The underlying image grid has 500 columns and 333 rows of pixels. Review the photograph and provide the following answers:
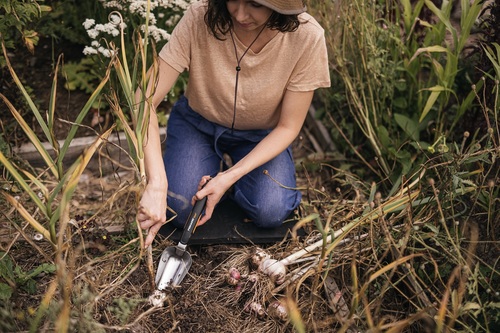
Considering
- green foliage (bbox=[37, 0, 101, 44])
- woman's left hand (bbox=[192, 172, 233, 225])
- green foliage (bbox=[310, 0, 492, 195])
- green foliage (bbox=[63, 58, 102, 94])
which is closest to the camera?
woman's left hand (bbox=[192, 172, 233, 225])

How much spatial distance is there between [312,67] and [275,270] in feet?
2.39

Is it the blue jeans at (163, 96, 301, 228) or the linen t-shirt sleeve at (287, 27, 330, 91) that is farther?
the blue jeans at (163, 96, 301, 228)

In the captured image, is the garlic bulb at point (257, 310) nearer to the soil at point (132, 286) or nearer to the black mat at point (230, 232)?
the soil at point (132, 286)

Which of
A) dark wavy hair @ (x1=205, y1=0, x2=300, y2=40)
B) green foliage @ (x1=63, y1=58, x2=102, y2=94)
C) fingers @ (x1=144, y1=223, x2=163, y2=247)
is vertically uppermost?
dark wavy hair @ (x1=205, y1=0, x2=300, y2=40)

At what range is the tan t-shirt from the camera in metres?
1.99

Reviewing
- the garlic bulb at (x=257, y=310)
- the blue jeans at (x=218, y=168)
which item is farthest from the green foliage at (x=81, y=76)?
the garlic bulb at (x=257, y=310)

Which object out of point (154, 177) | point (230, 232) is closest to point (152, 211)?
point (154, 177)

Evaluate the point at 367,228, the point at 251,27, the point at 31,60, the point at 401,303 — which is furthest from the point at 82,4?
the point at 401,303

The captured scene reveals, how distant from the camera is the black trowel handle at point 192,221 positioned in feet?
6.18

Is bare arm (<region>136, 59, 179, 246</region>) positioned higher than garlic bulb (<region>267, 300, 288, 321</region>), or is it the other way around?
bare arm (<region>136, 59, 179, 246</region>)

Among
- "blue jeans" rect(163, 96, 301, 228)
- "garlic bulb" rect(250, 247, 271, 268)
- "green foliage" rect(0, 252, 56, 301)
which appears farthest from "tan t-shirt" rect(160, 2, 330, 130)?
"green foliage" rect(0, 252, 56, 301)

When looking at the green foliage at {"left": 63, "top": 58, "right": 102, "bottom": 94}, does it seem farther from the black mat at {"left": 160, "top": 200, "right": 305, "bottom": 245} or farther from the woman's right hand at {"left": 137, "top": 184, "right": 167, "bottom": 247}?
the woman's right hand at {"left": 137, "top": 184, "right": 167, "bottom": 247}

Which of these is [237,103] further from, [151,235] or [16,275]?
[16,275]

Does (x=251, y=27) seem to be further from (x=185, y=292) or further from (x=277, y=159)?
(x=185, y=292)
